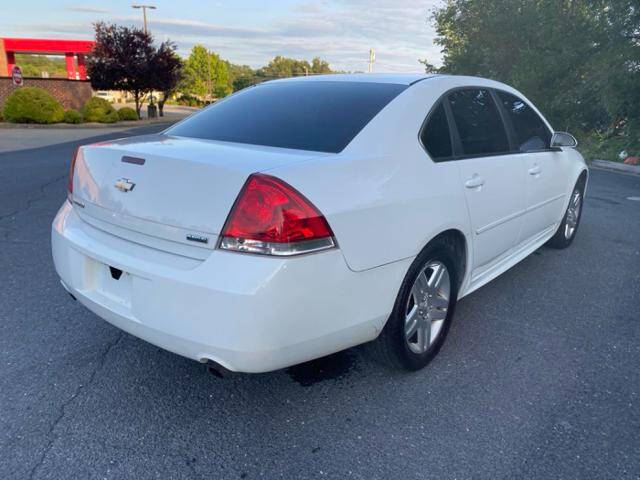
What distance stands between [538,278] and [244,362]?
3.21m

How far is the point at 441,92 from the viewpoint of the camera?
2.99m

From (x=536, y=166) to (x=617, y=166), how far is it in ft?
35.5

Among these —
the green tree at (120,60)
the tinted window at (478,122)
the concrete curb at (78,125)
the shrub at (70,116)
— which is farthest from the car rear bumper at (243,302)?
the green tree at (120,60)

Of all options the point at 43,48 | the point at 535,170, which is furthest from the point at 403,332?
the point at 43,48

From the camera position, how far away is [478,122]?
3346mm

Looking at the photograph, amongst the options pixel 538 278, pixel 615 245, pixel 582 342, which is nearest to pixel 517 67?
pixel 615 245

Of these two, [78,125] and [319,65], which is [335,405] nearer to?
[78,125]

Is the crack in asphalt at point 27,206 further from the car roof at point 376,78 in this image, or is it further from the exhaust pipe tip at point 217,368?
the exhaust pipe tip at point 217,368

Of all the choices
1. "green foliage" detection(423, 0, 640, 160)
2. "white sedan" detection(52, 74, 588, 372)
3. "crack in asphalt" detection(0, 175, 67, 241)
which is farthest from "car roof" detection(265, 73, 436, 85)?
"green foliage" detection(423, 0, 640, 160)

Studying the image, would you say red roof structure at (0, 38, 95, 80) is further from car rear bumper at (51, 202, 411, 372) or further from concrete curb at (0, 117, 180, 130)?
car rear bumper at (51, 202, 411, 372)

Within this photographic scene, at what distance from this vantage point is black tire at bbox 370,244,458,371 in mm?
2521

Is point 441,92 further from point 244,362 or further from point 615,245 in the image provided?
point 615,245

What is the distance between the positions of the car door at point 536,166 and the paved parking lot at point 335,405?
73 cm

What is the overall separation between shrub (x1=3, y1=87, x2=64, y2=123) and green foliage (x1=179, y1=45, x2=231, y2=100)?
44.8 m
